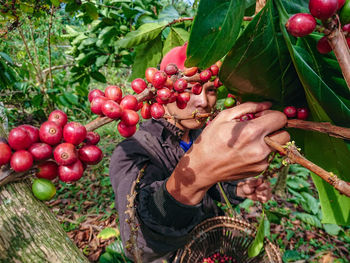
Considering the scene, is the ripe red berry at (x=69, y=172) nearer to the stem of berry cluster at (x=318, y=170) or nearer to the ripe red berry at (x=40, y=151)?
the ripe red berry at (x=40, y=151)

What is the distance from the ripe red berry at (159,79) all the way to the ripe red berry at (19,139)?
0.34 m

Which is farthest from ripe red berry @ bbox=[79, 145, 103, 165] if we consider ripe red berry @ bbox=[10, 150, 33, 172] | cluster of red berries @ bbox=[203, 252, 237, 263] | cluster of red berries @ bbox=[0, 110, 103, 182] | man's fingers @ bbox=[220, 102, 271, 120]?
cluster of red berries @ bbox=[203, 252, 237, 263]

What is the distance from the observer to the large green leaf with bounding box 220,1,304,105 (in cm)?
51

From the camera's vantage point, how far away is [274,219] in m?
1.49

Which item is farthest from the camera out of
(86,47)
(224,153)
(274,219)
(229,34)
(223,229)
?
(86,47)

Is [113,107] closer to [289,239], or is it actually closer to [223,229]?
[223,229]

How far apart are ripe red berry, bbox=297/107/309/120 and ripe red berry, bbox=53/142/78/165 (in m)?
0.70

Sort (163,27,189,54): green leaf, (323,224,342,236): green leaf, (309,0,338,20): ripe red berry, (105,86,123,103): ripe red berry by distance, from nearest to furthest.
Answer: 1. (309,0,338,20): ripe red berry
2. (105,86,123,103): ripe red berry
3. (163,27,189,54): green leaf
4. (323,224,342,236): green leaf

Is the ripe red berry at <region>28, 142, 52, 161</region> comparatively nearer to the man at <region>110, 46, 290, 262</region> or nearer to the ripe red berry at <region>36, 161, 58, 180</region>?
the ripe red berry at <region>36, 161, 58, 180</region>

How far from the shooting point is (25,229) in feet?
1.73

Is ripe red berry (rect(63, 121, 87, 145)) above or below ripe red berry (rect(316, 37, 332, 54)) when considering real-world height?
below

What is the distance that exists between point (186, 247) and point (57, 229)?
1.46 metres

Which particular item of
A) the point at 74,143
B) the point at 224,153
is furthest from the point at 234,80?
the point at 74,143

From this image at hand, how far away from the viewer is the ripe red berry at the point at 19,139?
43 centimetres
